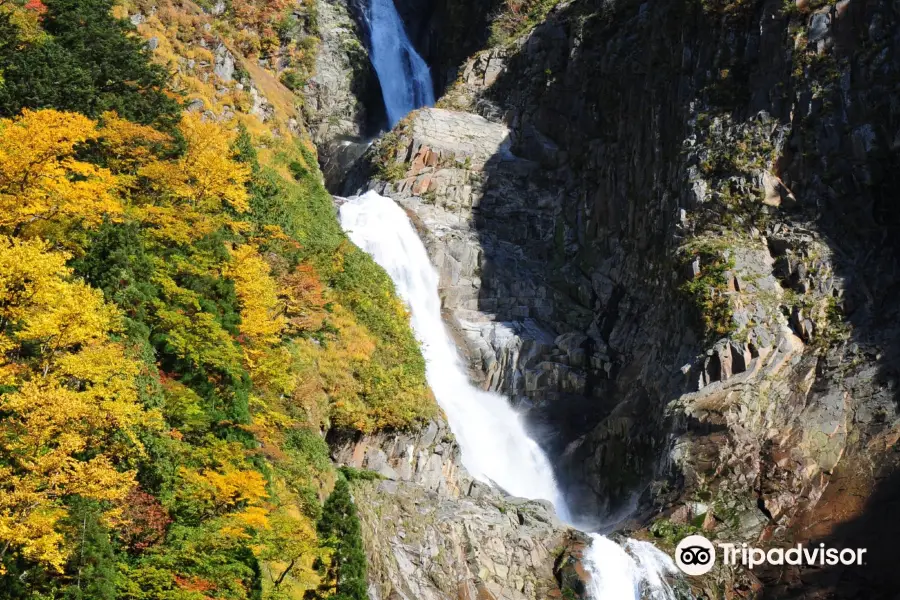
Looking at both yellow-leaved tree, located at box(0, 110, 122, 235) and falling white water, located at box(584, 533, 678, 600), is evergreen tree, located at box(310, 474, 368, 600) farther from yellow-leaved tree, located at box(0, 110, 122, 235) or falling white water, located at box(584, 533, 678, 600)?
falling white water, located at box(584, 533, 678, 600)

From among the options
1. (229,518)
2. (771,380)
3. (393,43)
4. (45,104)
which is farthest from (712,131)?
(393,43)

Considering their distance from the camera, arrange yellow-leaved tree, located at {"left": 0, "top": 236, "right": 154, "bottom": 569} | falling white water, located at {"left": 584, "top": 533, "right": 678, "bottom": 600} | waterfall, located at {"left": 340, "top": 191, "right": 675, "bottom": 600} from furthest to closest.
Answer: waterfall, located at {"left": 340, "top": 191, "right": 675, "bottom": 600}
falling white water, located at {"left": 584, "top": 533, "right": 678, "bottom": 600}
yellow-leaved tree, located at {"left": 0, "top": 236, "right": 154, "bottom": 569}

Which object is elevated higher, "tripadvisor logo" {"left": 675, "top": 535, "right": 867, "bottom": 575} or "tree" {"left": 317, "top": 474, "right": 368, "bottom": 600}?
"tree" {"left": 317, "top": 474, "right": 368, "bottom": 600}

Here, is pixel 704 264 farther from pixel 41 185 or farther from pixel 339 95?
pixel 339 95

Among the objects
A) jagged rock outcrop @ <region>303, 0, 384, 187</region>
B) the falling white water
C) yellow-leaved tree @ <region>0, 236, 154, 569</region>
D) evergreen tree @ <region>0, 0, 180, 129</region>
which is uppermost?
jagged rock outcrop @ <region>303, 0, 384, 187</region>

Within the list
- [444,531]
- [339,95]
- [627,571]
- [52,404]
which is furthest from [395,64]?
[52,404]

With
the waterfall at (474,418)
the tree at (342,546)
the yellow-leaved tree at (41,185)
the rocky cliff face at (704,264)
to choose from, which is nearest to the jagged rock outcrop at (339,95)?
the rocky cliff face at (704,264)

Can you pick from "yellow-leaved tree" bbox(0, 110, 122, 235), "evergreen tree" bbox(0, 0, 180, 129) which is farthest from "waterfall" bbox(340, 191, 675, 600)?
"yellow-leaved tree" bbox(0, 110, 122, 235)

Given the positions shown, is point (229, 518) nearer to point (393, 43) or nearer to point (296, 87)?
point (296, 87)
